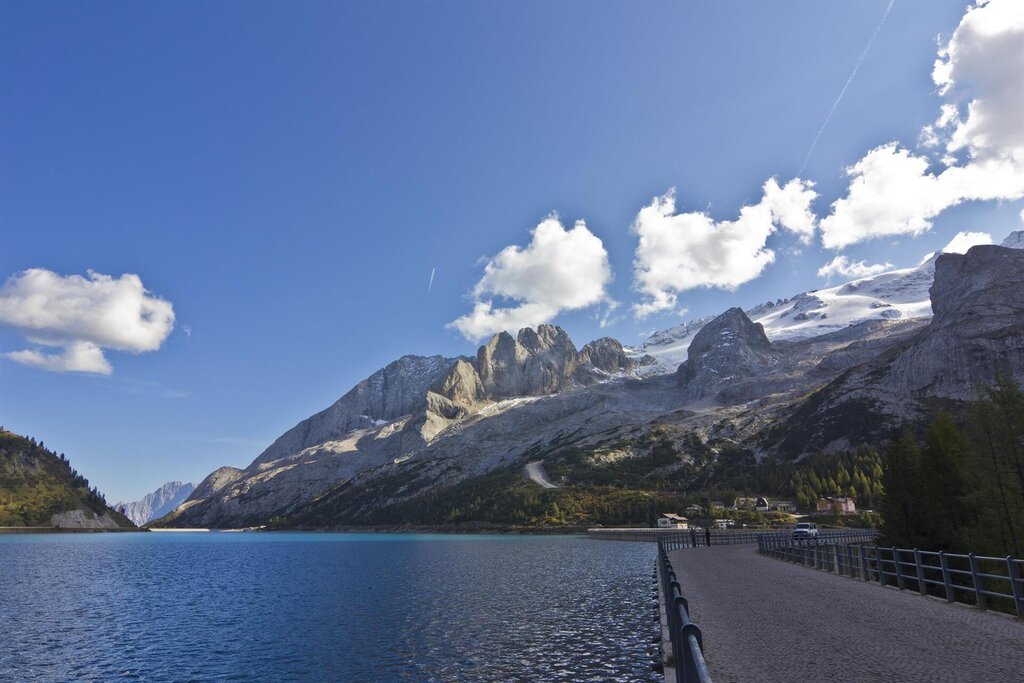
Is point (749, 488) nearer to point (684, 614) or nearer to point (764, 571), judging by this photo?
point (764, 571)

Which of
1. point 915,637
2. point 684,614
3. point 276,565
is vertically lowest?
point 276,565

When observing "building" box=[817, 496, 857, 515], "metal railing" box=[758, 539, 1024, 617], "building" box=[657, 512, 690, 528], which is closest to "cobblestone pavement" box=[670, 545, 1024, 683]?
"metal railing" box=[758, 539, 1024, 617]

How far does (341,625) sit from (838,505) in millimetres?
131403

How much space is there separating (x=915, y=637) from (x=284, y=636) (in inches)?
1343

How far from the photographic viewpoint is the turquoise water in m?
28.0

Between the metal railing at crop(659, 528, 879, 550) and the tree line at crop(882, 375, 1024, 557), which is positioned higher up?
the tree line at crop(882, 375, 1024, 557)

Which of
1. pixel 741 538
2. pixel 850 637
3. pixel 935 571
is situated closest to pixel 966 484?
pixel 935 571

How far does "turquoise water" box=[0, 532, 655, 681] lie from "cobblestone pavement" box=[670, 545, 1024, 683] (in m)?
5.37

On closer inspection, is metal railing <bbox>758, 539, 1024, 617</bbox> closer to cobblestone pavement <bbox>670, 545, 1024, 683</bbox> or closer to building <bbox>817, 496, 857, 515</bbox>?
cobblestone pavement <bbox>670, 545, 1024, 683</bbox>

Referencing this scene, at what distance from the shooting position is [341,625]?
39000 millimetres

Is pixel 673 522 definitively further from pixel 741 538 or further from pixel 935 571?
pixel 935 571

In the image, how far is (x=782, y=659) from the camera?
15492mm

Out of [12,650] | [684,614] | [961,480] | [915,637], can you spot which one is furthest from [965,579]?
[12,650]

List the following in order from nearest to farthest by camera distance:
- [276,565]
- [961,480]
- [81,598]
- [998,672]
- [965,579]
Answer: [998,672] → [965,579] → [961,480] → [81,598] → [276,565]
